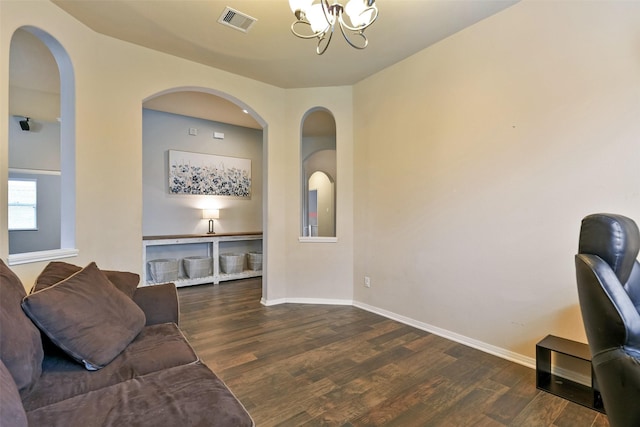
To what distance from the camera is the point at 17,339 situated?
46.2 inches

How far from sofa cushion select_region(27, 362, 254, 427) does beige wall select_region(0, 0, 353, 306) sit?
1530 millimetres

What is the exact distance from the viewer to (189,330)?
3029 mm

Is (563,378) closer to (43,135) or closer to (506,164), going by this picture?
(506,164)

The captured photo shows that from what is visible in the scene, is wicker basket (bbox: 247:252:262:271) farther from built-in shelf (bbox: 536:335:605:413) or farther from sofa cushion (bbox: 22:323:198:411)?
built-in shelf (bbox: 536:335:605:413)

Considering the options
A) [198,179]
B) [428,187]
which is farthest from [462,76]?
[198,179]

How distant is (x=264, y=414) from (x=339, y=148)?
3.03 m

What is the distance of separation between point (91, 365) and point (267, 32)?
2760 millimetres

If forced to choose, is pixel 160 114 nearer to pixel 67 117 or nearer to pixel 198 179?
pixel 198 179

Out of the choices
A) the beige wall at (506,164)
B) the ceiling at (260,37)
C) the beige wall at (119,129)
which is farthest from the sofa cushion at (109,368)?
the ceiling at (260,37)

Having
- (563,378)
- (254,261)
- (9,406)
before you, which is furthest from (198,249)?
(563,378)

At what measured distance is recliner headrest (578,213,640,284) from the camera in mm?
1200

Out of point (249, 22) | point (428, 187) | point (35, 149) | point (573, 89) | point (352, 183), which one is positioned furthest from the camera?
point (35, 149)

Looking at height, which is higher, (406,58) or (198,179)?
(406,58)

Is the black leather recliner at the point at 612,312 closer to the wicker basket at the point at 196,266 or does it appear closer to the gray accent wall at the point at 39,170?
the wicker basket at the point at 196,266
